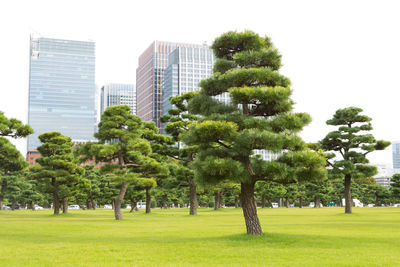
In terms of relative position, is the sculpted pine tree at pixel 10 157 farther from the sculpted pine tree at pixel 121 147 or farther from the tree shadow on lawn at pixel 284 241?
the tree shadow on lawn at pixel 284 241

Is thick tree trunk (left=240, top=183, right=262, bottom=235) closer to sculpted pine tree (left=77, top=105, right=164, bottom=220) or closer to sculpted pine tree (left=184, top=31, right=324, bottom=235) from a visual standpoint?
sculpted pine tree (left=184, top=31, right=324, bottom=235)

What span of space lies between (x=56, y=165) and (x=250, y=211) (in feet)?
91.2

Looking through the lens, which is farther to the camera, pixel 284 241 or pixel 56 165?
pixel 56 165

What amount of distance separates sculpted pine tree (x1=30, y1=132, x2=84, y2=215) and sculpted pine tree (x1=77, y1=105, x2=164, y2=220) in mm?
7624

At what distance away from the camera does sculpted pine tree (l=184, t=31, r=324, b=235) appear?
1405 centimetres

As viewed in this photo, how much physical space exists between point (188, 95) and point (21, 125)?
1586 centimetres

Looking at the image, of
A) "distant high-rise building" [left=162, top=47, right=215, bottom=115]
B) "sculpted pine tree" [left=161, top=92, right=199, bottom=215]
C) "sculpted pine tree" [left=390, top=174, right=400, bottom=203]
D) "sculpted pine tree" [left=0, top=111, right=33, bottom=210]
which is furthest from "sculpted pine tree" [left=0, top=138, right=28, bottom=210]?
"distant high-rise building" [left=162, top=47, right=215, bottom=115]

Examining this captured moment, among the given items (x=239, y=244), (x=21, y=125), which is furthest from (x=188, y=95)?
(x=239, y=244)

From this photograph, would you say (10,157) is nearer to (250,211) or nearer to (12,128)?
(12,128)

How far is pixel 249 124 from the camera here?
48.3 feet

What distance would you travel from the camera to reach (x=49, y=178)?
39.0 m

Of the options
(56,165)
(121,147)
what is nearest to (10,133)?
(121,147)

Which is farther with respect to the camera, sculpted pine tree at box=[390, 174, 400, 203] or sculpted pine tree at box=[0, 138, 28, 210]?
sculpted pine tree at box=[390, 174, 400, 203]

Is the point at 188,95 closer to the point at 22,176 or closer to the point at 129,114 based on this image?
the point at 129,114
